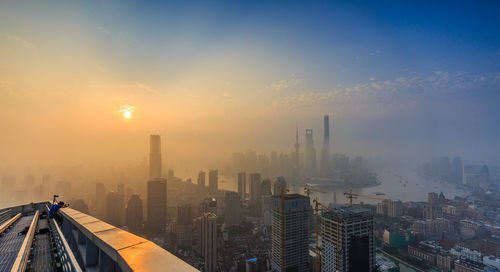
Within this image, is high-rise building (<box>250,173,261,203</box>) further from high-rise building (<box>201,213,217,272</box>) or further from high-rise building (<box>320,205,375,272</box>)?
high-rise building (<box>320,205,375,272</box>)

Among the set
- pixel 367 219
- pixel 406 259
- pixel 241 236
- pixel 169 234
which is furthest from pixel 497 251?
pixel 169 234

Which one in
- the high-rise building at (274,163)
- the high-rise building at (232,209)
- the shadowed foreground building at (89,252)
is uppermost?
the shadowed foreground building at (89,252)

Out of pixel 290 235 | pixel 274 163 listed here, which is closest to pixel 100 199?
pixel 290 235

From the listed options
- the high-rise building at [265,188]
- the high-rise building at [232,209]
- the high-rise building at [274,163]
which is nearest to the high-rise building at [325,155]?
the high-rise building at [274,163]

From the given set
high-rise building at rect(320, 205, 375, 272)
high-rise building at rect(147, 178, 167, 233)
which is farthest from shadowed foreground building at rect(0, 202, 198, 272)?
high-rise building at rect(147, 178, 167, 233)

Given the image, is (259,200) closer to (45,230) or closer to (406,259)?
(406,259)

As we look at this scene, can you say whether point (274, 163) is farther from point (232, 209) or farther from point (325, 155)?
point (232, 209)

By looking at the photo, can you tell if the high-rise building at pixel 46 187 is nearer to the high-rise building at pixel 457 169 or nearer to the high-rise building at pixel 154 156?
the high-rise building at pixel 154 156
